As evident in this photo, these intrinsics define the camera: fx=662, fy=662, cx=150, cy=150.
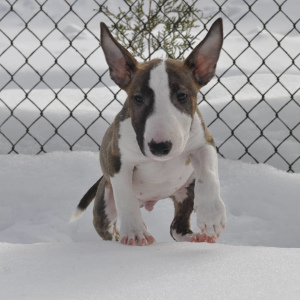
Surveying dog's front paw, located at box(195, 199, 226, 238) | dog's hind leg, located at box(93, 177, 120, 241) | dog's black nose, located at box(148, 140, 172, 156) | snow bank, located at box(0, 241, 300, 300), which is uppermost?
dog's hind leg, located at box(93, 177, 120, 241)

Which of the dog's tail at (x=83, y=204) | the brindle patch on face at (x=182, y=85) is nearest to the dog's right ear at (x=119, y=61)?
the brindle patch on face at (x=182, y=85)

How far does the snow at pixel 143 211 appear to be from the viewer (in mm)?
1987

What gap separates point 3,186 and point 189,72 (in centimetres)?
168

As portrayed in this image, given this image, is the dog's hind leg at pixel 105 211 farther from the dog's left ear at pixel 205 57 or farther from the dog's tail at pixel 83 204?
the dog's left ear at pixel 205 57

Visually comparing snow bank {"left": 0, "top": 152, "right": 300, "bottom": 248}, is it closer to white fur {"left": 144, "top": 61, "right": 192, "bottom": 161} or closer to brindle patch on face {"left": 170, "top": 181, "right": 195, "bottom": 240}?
brindle patch on face {"left": 170, "top": 181, "right": 195, "bottom": 240}

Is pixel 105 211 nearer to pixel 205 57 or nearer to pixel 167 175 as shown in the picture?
pixel 167 175

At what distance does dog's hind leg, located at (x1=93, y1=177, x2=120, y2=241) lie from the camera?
9.91 feet

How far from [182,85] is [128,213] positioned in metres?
0.54

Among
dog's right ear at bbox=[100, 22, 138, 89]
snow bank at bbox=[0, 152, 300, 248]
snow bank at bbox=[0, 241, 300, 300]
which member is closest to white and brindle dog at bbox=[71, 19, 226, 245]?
dog's right ear at bbox=[100, 22, 138, 89]

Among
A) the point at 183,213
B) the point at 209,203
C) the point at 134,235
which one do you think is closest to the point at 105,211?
the point at 183,213

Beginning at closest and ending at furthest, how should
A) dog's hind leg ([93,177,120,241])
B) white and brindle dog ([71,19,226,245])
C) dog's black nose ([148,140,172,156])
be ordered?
dog's black nose ([148,140,172,156]) < white and brindle dog ([71,19,226,245]) < dog's hind leg ([93,177,120,241])

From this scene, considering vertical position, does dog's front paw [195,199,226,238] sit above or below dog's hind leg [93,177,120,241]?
below

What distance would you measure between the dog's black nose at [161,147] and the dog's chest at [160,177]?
1.39 feet

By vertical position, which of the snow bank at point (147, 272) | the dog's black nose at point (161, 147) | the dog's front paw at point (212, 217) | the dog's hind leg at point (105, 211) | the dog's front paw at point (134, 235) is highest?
the dog's hind leg at point (105, 211)
